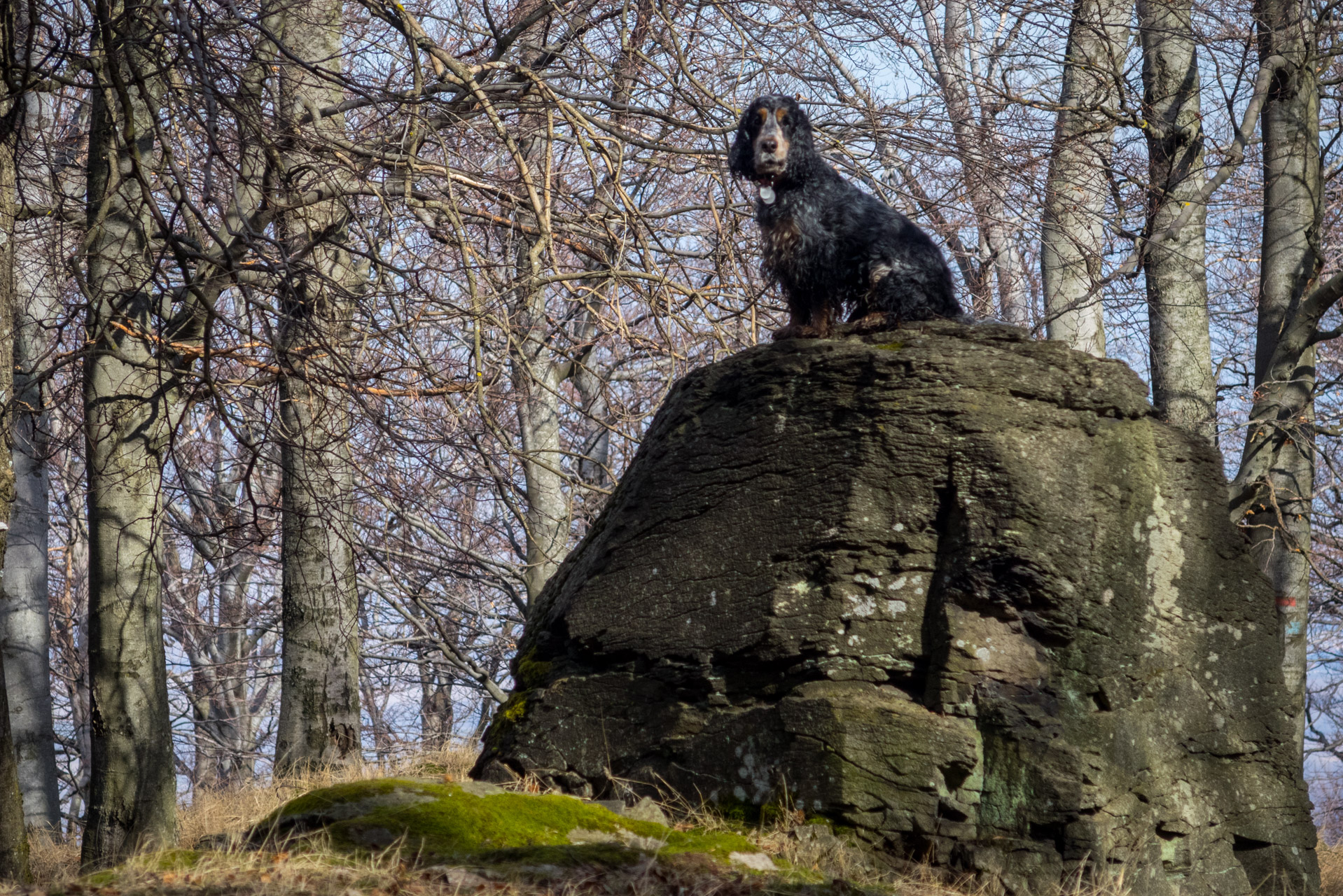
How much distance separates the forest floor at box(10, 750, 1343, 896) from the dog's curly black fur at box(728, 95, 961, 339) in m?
2.65

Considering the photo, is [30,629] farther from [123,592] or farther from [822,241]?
[822,241]

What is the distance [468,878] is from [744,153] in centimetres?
391

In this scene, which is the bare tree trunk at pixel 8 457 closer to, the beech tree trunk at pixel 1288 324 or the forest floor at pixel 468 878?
the forest floor at pixel 468 878

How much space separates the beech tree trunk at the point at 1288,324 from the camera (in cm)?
809

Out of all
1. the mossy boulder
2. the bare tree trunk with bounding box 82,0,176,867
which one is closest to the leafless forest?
the bare tree trunk with bounding box 82,0,176,867

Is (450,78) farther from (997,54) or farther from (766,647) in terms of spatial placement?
(997,54)

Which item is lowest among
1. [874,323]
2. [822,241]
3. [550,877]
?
[550,877]

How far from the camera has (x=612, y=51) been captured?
9172 mm

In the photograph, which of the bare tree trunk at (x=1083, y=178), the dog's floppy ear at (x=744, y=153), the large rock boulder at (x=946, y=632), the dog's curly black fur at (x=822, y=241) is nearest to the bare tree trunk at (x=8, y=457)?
the large rock boulder at (x=946, y=632)

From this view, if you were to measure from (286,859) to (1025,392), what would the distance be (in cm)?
374

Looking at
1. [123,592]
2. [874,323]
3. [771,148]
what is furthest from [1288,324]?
[123,592]

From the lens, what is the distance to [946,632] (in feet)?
16.1

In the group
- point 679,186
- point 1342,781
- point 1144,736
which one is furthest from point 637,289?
point 1342,781

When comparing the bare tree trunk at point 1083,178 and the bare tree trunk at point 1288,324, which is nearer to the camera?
the bare tree trunk at point 1288,324
